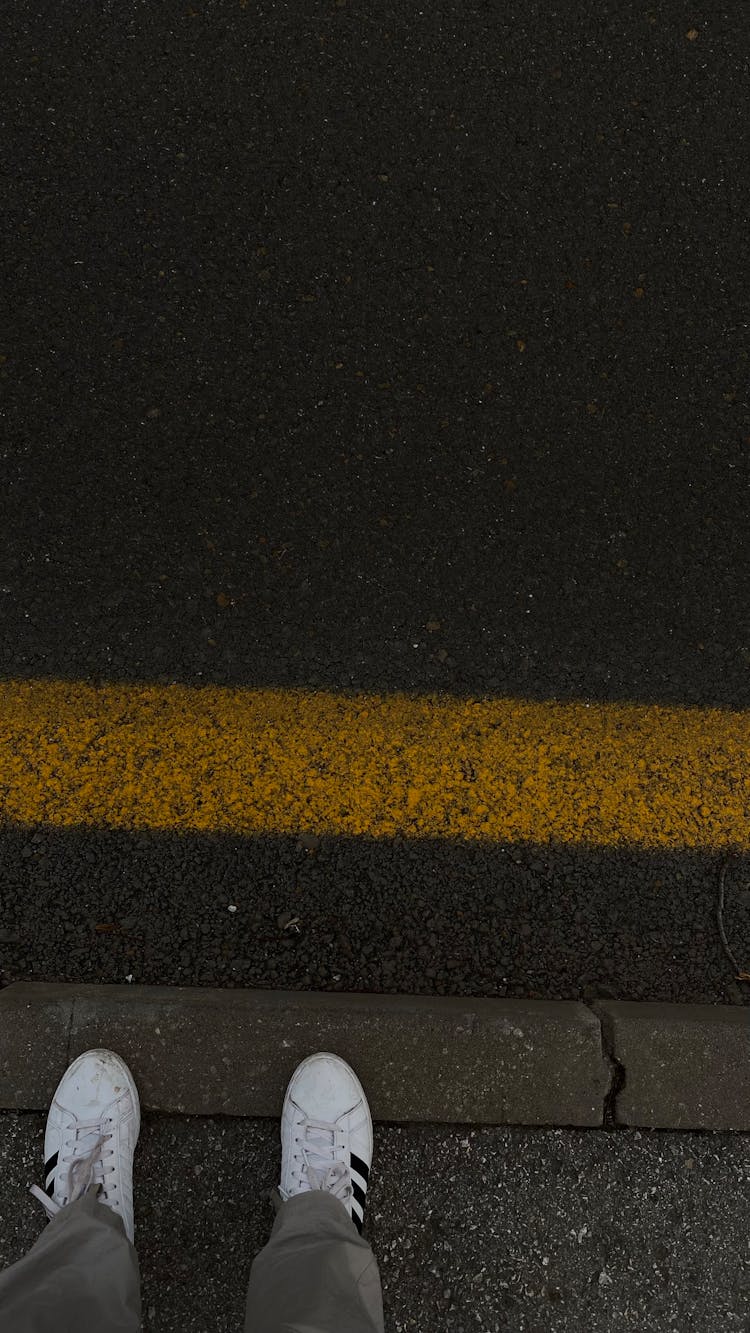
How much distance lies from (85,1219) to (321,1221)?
1.74 feet

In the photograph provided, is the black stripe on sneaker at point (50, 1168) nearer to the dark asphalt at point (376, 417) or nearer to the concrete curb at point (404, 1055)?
the concrete curb at point (404, 1055)

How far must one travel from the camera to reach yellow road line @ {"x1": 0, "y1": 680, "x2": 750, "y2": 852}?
2006 millimetres

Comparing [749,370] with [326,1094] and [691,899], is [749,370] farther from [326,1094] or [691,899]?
[326,1094]

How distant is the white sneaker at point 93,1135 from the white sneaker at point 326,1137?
376 millimetres

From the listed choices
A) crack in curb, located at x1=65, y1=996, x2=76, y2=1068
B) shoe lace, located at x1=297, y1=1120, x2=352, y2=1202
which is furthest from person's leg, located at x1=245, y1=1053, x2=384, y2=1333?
crack in curb, located at x1=65, y1=996, x2=76, y2=1068

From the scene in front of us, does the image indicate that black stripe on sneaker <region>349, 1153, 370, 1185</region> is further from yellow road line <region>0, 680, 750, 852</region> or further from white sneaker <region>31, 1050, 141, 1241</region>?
yellow road line <region>0, 680, 750, 852</region>

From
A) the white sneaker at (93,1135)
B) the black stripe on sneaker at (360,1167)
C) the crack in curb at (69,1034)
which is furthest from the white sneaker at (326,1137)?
the crack in curb at (69,1034)

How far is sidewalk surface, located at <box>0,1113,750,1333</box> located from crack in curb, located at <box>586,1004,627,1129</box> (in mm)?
51

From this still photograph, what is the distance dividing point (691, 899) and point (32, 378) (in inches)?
88.9

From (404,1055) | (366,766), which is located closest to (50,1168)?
(404,1055)

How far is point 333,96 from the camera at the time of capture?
7.20 ft

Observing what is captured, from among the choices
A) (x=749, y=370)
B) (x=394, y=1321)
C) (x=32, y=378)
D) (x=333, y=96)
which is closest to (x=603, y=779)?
(x=749, y=370)

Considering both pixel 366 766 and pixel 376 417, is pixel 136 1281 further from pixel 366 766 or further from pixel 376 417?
pixel 376 417

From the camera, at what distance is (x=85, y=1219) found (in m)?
1.74
